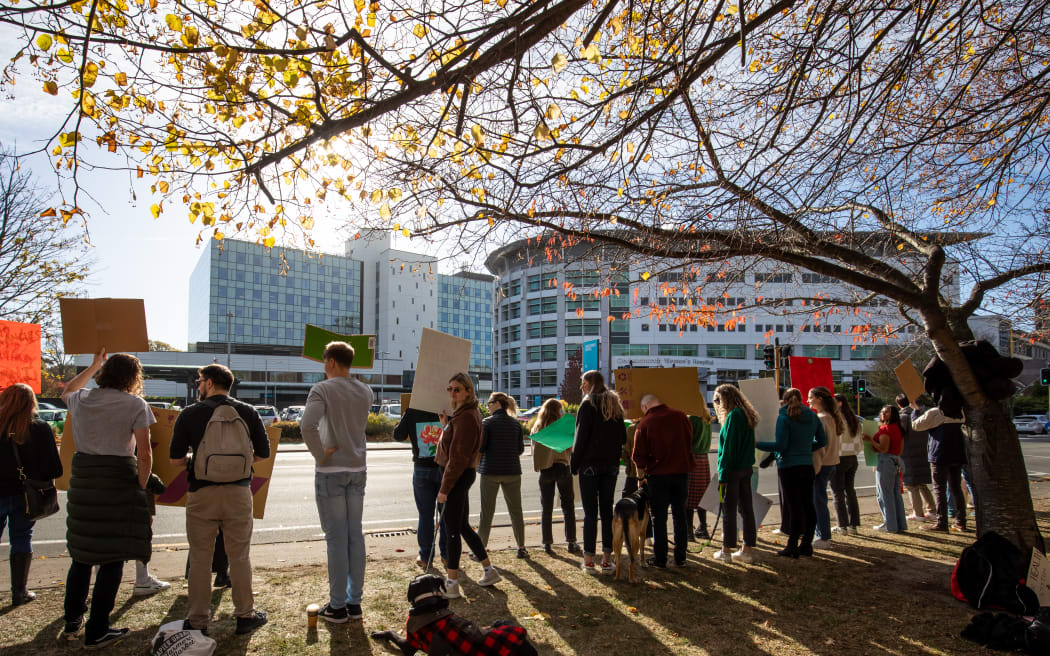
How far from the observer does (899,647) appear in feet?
13.5

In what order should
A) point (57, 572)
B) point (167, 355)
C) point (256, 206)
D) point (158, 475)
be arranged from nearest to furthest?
1. point (256, 206)
2. point (158, 475)
3. point (57, 572)
4. point (167, 355)

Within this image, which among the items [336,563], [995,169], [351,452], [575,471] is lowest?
[336,563]

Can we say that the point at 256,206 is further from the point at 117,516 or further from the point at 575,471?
the point at 575,471

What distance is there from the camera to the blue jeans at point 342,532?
4.39 metres

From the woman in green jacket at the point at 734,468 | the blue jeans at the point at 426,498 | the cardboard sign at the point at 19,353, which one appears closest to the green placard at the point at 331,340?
the blue jeans at the point at 426,498

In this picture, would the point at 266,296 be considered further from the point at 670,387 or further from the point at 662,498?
the point at 662,498

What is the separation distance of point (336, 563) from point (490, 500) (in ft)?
6.89

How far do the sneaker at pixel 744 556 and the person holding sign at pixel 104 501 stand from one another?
5206 millimetres

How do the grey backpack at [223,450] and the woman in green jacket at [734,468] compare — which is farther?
the woman in green jacket at [734,468]

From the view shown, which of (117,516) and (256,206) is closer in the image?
(117,516)

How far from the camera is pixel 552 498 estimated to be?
22.6ft

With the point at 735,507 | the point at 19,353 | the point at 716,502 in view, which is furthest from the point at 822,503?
the point at 19,353

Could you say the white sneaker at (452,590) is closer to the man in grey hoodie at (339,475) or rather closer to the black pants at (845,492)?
the man in grey hoodie at (339,475)

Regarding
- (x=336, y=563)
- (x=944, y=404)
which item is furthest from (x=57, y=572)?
(x=944, y=404)
